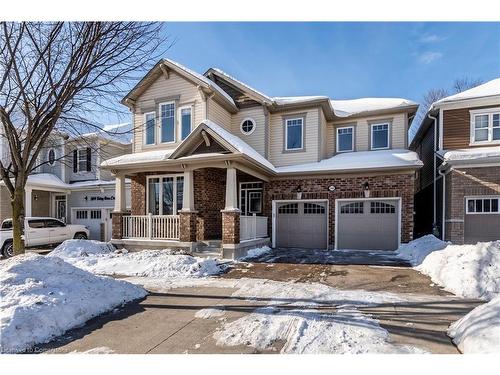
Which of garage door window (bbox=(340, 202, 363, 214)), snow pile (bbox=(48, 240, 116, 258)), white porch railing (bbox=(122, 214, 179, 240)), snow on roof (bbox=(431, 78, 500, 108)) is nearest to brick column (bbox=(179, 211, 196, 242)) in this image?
white porch railing (bbox=(122, 214, 179, 240))

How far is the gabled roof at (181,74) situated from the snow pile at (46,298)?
317 inches

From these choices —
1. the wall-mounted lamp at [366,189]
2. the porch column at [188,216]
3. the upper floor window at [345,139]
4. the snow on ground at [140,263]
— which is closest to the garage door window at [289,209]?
the wall-mounted lamp at [366,189]

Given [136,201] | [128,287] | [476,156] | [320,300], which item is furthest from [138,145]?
[476,156]

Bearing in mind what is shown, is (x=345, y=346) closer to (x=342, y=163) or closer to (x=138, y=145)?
(x=342, y=163)

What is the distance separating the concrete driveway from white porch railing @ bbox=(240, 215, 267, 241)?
3268mm

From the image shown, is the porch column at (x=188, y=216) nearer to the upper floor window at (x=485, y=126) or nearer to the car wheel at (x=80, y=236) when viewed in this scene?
the car wheel at (x=80, y=236)

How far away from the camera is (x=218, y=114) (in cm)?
1220

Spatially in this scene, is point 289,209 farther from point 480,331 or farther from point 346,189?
point 480,331

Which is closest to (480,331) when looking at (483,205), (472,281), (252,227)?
(472,281)

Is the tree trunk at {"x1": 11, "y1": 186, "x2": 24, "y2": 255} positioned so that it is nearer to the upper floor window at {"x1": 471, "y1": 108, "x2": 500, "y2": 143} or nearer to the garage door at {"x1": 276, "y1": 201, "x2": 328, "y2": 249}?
the garage door at {"x1": 276, "y1": 201, "x2": 328, "y2": 249}

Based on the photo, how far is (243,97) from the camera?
13.1m

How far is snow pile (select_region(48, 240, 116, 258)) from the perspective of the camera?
1027 centimetres

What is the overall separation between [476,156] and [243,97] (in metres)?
9.61

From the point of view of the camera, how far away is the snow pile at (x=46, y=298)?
380 cm
